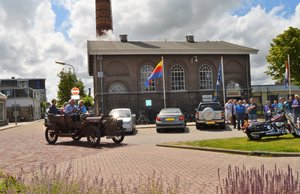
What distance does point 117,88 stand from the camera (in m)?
37.3

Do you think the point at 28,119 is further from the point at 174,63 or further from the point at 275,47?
the point at 275,47

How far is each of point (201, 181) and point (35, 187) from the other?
4281mm

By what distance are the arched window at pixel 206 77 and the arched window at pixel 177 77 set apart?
211 centimetres

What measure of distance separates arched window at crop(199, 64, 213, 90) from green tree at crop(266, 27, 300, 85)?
7.79 m

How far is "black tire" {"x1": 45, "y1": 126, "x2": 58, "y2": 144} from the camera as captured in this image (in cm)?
1669

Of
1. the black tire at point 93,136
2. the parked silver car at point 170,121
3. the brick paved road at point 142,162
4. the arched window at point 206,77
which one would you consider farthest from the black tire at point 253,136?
the arched window at point 206,77

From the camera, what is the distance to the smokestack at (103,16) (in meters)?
60.6

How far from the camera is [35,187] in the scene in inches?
161

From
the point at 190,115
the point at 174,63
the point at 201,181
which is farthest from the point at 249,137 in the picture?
the point at 174,63

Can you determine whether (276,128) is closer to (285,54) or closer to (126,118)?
(126,118)

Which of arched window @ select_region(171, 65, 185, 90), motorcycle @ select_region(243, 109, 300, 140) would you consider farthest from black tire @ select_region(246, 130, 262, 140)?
arched window @ select_region(171, 65, 185, 90)

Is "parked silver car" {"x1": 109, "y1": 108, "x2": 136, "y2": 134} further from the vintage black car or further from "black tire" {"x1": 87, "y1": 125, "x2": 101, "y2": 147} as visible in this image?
"black tire" {"x1": 87, "y1": 125, "x2": 101, "y2": 147}

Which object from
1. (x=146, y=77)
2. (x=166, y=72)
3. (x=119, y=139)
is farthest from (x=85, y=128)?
(x=166, y=72)

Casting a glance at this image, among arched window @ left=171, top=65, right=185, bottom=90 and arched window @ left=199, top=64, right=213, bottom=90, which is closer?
arched window @ left=171, top=65, right=185, bottom=90
